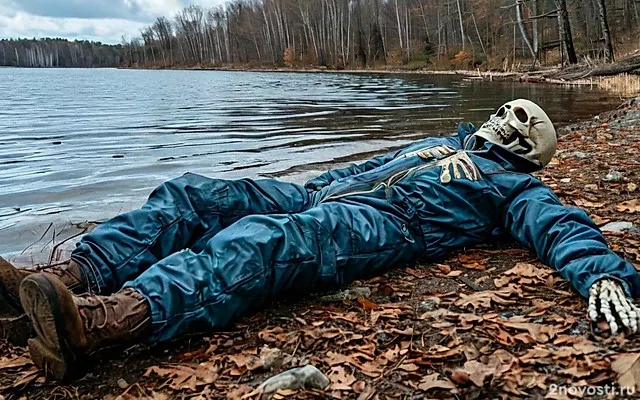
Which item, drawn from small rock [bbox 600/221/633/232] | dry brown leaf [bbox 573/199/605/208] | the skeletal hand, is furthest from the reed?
the skeletal hand

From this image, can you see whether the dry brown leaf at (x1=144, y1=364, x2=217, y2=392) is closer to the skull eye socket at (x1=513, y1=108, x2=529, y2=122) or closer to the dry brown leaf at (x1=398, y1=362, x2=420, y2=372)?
the dry brown leaf at (x1=398, y1=362, x2=420, y2=372)

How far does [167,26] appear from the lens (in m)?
113

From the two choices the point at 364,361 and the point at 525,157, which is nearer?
the point at 364,361

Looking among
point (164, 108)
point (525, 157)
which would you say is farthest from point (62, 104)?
point (525, 157)

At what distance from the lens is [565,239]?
2.96 m

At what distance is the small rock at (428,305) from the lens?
9.32 ft

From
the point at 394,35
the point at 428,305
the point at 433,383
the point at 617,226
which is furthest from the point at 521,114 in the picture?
the point at 394,35

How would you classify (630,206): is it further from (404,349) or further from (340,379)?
(340,379)

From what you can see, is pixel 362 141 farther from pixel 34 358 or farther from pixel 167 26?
pixel 167 26

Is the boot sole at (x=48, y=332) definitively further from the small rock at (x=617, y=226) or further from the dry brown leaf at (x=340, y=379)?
the small rock at (x=617, y=226)

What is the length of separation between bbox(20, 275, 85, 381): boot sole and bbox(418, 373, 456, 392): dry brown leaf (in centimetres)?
136

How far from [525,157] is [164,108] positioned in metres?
16.4

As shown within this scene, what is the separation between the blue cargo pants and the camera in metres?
2.51

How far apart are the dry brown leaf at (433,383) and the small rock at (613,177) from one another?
398 cm
